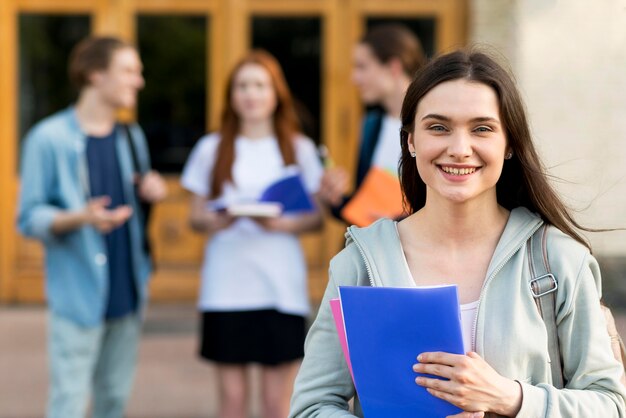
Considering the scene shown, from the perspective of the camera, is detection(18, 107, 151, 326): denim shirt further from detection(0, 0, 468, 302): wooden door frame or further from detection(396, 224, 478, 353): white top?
detection(0, 0, 468, 302): wooden door frame

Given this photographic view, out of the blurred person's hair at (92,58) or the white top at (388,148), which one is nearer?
the white top at (388,148)

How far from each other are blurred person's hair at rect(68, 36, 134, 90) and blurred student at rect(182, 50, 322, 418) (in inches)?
24.6

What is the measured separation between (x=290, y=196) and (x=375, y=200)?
1.94 ft

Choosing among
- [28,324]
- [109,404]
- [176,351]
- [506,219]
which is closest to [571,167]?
[176,351]

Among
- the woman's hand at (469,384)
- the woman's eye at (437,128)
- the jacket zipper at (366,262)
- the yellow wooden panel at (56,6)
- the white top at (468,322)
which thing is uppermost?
the yellow wooden panel at (56,6)

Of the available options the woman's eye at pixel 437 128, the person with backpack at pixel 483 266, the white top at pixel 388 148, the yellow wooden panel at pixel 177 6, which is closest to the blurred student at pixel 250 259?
the white top at pixel 388 148

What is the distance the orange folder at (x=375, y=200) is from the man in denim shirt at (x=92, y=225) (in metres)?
1.13

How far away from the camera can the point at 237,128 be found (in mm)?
5785

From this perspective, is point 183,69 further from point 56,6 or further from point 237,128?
point 237,128

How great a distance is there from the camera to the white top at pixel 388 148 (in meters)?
5.39

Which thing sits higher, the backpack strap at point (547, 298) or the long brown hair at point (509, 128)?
the long brown hair at point (509, 128)

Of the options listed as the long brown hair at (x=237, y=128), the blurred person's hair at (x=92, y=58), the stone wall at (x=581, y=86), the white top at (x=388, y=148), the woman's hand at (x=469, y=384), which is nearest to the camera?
the woman's hand at (x=469, y=384)

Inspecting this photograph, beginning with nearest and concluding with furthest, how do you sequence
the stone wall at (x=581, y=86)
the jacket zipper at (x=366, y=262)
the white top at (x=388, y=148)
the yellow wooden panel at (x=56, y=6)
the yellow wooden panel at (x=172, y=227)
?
the jacket zipper at (x=366, y=262) → the white top at (x=388, y=148) → the stone wall at (x=581, y=86) → the yellow wooden panel at (x=56, y=6) → the yellow wooden panel at (x=172, y=227)

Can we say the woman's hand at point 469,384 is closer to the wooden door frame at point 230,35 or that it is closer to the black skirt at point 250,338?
the black skirt at point 250,338
